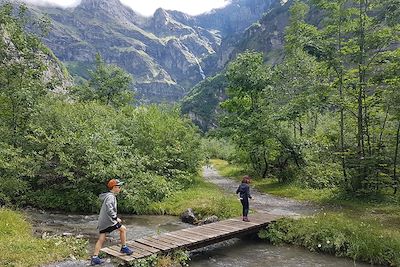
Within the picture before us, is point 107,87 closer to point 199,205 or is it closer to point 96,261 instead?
point 199,205

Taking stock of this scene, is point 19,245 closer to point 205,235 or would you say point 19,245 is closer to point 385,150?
point 205,235

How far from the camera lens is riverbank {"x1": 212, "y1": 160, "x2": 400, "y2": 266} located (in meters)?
14.5

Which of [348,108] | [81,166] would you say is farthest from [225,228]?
[348,108]

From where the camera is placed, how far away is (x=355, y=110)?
2678cm

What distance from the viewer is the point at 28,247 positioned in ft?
45.9

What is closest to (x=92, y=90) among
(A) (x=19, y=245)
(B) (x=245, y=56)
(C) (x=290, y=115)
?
(B) (x=245, y=56)

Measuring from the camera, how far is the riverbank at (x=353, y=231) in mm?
14531

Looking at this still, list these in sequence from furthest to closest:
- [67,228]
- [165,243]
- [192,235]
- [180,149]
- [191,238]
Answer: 1. [180,149]
2. [67,228]
3. [192,235]
4. [191,238]
5. [165,243]

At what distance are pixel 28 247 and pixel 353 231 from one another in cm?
1300

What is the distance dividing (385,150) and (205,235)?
1555 cm

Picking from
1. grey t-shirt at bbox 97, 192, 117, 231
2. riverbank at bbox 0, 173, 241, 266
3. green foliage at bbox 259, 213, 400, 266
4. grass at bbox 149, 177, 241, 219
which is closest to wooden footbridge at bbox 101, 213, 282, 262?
green foliage at bbox 259, 213, 400, 266

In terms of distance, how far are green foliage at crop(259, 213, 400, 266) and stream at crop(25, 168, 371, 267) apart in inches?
18.2

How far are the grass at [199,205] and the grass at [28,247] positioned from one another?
26.7 feet

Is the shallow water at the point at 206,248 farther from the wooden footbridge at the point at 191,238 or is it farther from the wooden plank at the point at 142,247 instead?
the wooden plank at the point at 142,247
